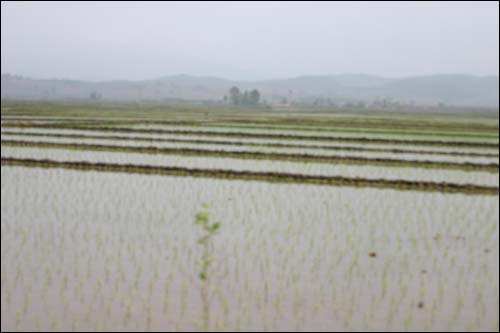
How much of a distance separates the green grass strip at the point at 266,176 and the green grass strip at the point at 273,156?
80.3 inches

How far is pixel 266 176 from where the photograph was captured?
986cm

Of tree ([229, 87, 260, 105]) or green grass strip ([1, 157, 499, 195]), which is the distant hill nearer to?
tree ([229, 87, 260, 105])

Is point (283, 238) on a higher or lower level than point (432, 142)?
lower

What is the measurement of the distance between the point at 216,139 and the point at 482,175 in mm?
7628

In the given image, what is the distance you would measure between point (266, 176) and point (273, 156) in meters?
2.60

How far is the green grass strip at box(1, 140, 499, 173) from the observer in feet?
38.4

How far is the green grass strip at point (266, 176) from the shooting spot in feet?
30.2

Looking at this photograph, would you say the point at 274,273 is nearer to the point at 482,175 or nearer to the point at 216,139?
the point at 482,175

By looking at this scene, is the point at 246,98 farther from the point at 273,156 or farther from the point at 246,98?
the point at 273,156

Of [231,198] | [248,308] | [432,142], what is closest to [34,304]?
[248,308]

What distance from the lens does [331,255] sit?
5.30 meters

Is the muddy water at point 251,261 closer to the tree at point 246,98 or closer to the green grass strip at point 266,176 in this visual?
the green grass strip at point 266,176

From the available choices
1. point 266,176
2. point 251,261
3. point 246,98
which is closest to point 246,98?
point 246,98

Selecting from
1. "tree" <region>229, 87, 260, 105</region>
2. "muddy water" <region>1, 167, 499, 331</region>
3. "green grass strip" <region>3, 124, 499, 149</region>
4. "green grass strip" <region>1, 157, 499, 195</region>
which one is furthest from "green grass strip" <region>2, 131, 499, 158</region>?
"tree" <region>229, 87, 260, 105</region>
